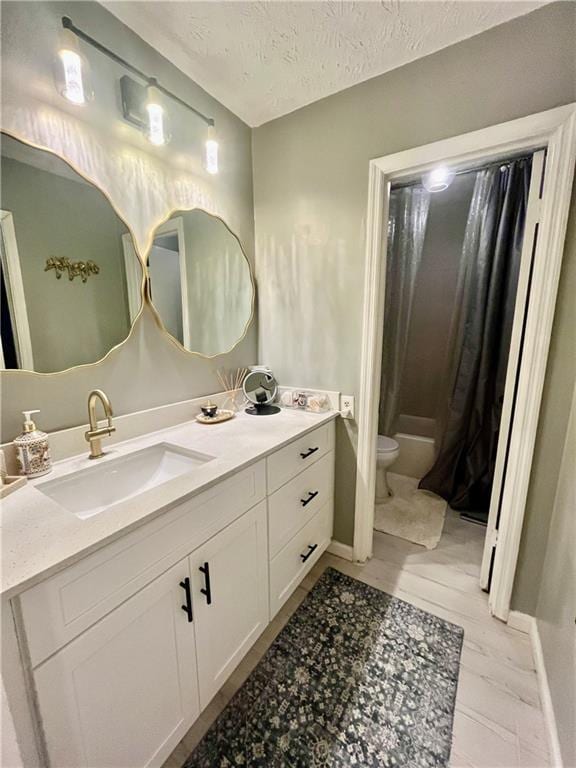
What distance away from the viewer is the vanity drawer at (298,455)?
3.99ft

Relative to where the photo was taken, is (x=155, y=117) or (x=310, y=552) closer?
(x=155, y=117)

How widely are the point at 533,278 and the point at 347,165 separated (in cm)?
97

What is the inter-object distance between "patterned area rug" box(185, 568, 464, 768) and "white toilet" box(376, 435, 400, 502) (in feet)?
3.12

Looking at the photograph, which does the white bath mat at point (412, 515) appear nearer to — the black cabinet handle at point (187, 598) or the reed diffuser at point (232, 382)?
the reed diffuser at point (232, 382)

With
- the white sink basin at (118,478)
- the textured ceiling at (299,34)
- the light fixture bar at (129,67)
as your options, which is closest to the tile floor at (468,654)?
the white sink basin at (118,478)

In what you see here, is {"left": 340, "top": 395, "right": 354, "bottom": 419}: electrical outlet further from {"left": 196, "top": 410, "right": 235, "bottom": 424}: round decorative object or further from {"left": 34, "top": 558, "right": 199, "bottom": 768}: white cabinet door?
{"left": 34, "top": 558, "right": 199, "bottom": 768}: white cabinet door

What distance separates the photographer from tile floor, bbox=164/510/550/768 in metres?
0.99

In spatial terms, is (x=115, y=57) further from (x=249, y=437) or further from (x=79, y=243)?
(x=249, y=437)

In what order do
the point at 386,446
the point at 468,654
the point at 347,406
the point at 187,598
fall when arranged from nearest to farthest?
the point at 187,598, the point at 468,654, the point at 347,406, the point at 386,446

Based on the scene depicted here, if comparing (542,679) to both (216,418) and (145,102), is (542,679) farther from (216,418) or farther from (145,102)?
(145,102)

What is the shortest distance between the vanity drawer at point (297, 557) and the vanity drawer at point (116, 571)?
0.48 meters

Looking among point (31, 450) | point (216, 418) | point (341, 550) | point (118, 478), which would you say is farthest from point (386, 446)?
point (31, 450)

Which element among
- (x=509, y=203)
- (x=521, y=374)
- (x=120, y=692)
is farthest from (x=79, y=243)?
(x=509, y=203)

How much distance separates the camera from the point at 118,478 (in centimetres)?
110
